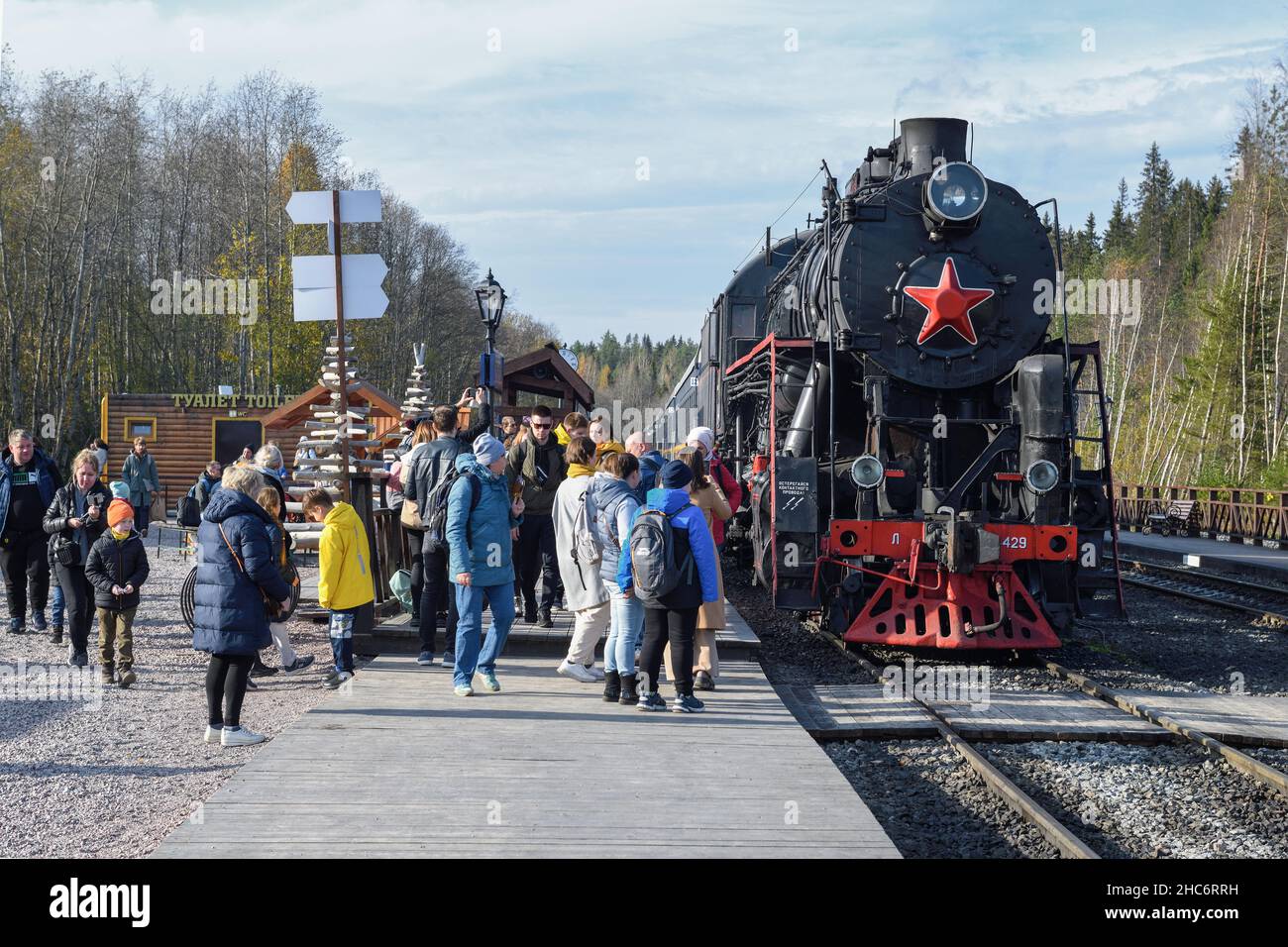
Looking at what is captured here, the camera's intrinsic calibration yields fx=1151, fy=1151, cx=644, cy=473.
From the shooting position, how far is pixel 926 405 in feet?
34.1

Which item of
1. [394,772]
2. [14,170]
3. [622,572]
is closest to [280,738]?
[394,772]

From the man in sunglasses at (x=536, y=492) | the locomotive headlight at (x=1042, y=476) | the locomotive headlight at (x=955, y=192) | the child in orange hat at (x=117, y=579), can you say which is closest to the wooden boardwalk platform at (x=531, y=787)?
the child in orange hat at (x=117, y=579)

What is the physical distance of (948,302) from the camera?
9938mm

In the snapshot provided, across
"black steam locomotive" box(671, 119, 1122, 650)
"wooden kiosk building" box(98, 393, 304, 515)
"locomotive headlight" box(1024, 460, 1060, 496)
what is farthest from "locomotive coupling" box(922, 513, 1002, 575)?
"wooden kiosk building" box(98, 393, 304, 515)

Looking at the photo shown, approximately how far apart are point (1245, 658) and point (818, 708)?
5.03 m

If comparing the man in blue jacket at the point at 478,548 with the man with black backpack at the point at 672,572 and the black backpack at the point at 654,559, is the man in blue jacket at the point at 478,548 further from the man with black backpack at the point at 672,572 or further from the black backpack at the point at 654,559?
the black backpack at the point at 654,559

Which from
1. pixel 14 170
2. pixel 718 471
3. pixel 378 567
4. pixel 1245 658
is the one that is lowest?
pixel 1245 658

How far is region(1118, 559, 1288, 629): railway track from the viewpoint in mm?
14060

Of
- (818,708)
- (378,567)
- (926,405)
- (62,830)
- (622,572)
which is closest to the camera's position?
(62,830)

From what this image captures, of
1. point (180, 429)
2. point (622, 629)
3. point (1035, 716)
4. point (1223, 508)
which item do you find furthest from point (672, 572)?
point (180, 429)

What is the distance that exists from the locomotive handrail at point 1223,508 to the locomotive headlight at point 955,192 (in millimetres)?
17259

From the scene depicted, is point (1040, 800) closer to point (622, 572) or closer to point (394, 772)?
point (622, 572)

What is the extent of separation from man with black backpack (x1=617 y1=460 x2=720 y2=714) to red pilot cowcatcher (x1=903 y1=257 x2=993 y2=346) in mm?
3785

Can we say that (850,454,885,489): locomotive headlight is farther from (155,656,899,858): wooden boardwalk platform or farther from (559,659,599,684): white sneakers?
(559,659,599,684): white sneakers
